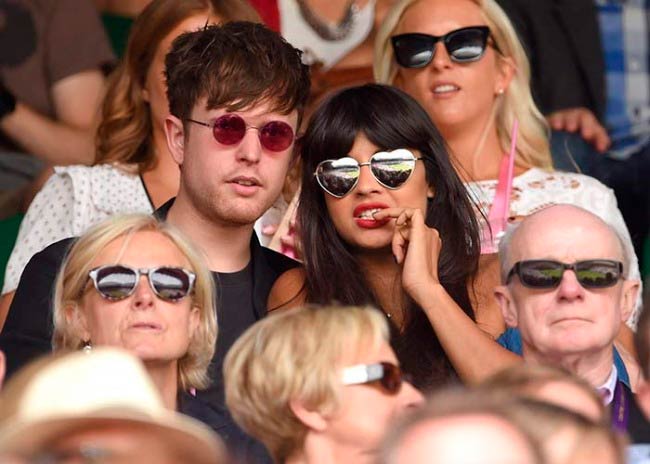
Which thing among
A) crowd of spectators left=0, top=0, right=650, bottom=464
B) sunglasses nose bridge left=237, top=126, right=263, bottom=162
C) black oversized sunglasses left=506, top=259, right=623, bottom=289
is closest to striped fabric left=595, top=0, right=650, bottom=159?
crowd of spectators left=0, top=0, right=650, bottom=464

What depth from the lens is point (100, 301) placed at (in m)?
5.07

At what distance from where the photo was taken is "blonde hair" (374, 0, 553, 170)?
6.93 meters

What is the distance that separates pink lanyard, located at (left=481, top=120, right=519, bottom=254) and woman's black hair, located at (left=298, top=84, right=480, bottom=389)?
26 centimetres

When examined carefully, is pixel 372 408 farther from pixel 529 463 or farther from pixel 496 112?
pixel 496 112

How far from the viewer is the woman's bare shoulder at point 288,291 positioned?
5.79 m

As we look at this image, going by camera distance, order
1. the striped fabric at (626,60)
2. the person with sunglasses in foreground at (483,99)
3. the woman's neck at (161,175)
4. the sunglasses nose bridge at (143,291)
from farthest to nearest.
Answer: the striped fabric at (626,60)
the person with sunglasses in foreground at (483,99)
the woman's neck at (161,175)
the sunglasses nose bridge at (143,291)

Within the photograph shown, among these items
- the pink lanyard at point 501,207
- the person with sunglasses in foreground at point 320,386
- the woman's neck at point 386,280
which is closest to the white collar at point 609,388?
the woman's neck at point 386,280

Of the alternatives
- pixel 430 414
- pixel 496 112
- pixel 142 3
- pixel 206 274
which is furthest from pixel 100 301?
pixel 142 3

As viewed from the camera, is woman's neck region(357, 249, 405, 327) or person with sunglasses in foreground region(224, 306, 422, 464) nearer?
person with sunglasses in foreground region(224, 306, 422, 464)

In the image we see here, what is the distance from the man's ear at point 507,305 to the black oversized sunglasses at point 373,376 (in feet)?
3.28

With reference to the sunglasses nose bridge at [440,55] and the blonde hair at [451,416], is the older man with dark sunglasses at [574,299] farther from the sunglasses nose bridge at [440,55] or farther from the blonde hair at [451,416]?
the blonde hair at [451,416]

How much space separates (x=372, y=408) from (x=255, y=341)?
0.35 meters

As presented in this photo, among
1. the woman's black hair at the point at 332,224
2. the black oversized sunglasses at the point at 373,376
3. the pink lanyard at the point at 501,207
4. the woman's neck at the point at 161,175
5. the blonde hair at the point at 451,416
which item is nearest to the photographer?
the blonde hair at the point at 451,416

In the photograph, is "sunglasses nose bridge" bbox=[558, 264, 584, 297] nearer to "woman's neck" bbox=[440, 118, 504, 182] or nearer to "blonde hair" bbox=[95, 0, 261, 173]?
"woman's neck" bbox=[440, 118, 504, 182]
